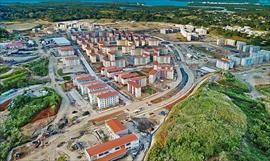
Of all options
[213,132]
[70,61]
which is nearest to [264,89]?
[213,132]

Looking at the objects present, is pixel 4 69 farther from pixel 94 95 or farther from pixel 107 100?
pixel 107 100

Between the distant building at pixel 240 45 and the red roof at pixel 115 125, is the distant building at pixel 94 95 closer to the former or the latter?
the red roof at pixel 115 125

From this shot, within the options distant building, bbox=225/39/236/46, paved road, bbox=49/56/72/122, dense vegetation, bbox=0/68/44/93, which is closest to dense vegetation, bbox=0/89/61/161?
paved road, bbox=49/56/72/122

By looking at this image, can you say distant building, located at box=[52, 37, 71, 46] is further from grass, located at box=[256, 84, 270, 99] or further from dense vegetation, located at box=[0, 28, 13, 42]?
grass, located at box=[256, 84, 270, 99]

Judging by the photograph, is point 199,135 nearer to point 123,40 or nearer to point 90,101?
point 90,101

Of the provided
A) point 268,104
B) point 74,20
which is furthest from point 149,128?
point 74,20

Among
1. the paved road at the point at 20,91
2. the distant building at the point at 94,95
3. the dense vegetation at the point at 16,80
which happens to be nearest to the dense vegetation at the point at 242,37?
the distant building at the point at 94,95
